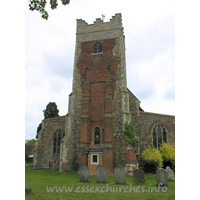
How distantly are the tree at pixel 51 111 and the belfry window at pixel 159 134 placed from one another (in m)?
17.1

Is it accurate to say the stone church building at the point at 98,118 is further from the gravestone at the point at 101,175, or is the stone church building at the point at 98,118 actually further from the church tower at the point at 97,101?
the gravestone at the point at 101,175

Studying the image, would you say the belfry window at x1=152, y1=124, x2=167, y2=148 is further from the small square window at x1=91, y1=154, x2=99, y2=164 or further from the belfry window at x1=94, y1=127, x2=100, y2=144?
the small square window at x1=91, y1=154, x2=99, y2=164

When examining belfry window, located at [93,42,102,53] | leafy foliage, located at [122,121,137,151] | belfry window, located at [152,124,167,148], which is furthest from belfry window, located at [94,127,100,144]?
belfry window, located at [93,42,102,53]

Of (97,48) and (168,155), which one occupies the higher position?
(97,48)

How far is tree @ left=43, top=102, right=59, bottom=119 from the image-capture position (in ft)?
104

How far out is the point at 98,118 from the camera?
→ 18.8 m

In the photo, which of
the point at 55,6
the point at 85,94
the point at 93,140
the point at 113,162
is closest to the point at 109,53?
the point at 85,94

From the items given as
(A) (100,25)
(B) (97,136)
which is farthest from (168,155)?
(A) (100,25)

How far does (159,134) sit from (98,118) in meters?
7.93

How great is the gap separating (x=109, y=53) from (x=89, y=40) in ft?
10.5

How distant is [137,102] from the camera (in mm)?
22375

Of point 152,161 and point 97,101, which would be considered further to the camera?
point 97,101

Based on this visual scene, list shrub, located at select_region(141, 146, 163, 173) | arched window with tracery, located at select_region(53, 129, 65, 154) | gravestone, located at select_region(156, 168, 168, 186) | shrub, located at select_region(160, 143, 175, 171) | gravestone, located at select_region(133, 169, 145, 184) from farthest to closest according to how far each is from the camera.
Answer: arched window with tracery, located at select_region(53, 129, 65, 154)
shrub, located at select_region(160, 143, 175, 171)
shrub, located at select_region(141, 146, 163, 173)
gravestone, located at select_region(133, 169, 145, 184)
gravestone, located at select_region(156, 168, 168, 186)

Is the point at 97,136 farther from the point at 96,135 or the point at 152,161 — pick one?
the point at 152,161
